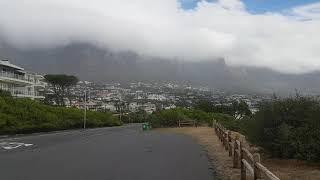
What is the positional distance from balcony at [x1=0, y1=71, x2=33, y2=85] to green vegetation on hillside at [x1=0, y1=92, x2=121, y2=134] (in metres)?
26.5

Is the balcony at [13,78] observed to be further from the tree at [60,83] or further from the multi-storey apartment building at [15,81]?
the tree at [60,83]

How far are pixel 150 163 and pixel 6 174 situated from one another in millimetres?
5192

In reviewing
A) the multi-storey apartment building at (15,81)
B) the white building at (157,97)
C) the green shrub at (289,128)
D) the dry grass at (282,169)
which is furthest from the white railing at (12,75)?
the dry grass at (282,169)

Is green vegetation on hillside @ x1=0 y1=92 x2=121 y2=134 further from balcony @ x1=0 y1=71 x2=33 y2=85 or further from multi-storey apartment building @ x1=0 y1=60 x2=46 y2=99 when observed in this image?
balcony @ x1=0 y1=71 x2=33 y2=85

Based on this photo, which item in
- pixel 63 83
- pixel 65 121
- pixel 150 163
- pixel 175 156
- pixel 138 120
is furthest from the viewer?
pixel 63 83

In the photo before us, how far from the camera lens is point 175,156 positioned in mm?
22422

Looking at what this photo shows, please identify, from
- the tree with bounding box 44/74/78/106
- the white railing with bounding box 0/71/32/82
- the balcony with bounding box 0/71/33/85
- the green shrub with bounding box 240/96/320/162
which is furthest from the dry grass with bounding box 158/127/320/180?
the tree with bounding box 44/74/78/106

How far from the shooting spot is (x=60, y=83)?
139375mm

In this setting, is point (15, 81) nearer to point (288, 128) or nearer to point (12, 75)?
point (12, 75)

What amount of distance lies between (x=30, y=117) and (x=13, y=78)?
148 feet

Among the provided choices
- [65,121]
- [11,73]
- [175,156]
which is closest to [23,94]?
[11,73]

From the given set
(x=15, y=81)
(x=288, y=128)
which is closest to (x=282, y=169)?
(x=288, y=128)

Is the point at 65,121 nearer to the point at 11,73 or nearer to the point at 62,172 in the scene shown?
the point at 11,73

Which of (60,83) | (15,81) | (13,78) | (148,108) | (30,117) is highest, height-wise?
(60,83)
